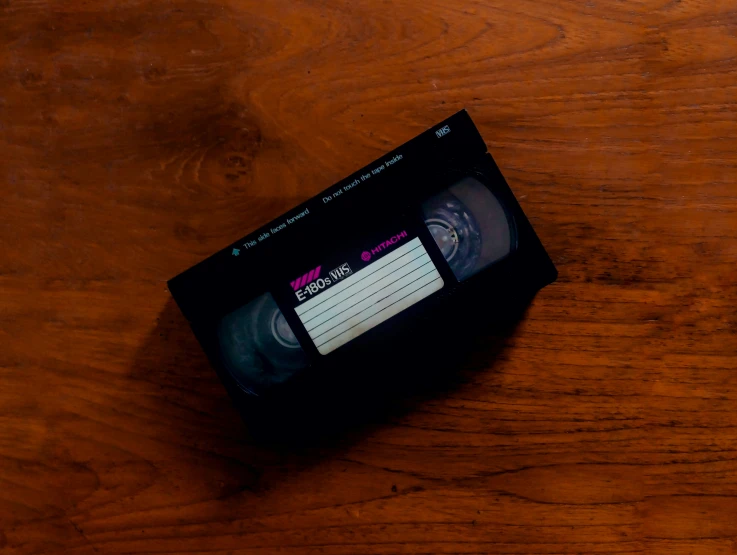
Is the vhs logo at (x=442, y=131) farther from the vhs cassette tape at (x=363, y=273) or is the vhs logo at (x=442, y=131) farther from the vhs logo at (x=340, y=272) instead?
the vhs logo at (x=340, y=272)

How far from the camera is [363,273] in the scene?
81 centimetres

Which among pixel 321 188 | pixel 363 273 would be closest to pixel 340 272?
pixel 363 273

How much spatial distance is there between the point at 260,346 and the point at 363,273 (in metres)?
0.15

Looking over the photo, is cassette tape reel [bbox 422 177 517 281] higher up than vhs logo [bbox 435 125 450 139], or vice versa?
vhs logo [bbox 435 125 450 139]

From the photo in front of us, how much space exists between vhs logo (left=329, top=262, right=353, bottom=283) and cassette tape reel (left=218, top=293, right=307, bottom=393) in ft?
0.26

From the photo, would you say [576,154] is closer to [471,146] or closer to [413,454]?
[471,146]

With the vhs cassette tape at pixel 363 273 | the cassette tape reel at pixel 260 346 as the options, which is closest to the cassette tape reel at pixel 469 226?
the vhs cassette tape at pixel 363 273

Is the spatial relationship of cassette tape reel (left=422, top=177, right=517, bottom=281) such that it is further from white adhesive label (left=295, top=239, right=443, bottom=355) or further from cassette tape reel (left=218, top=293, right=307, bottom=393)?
cassette tape reel (left=218, top=293, right=307, bottom=393)

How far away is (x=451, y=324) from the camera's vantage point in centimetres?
83

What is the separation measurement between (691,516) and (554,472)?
183 mm

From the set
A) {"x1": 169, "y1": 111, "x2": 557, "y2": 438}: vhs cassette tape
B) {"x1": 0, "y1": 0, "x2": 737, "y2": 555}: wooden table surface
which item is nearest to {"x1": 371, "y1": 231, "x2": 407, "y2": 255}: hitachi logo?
{"x1": 169, "y1": 111, "x2": 557, "y2": 438}: vhs cassette tape

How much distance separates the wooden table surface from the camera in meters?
0.87

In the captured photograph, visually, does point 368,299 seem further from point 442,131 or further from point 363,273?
point 442,131

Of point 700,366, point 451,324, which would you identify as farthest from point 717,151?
point 451,324
